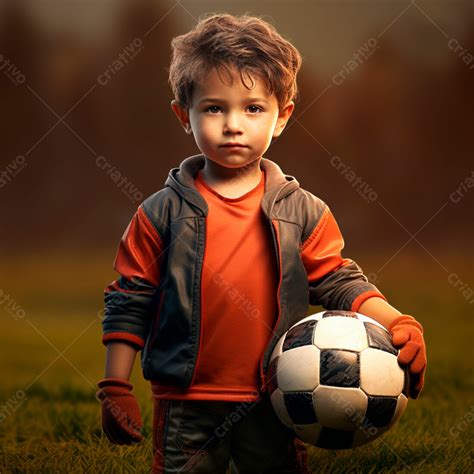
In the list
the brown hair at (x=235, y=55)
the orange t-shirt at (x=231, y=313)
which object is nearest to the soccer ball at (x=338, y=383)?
the orange t-shirt at (x=231, y=313)

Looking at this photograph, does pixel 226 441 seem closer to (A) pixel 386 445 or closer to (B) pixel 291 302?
(B) pixel 291 302

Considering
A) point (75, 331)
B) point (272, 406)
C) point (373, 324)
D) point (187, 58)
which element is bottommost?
point (75, 331)

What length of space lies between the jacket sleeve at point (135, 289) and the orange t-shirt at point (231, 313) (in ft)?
0.64

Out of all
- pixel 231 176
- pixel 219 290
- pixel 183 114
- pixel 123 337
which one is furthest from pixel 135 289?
pixel 183 114

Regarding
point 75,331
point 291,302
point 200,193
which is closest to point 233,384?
point 291,302

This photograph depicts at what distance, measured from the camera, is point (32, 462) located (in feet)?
12.0

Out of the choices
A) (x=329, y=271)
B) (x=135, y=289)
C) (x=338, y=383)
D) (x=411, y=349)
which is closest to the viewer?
(x=338, y=383)

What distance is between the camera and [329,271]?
319 centimetres

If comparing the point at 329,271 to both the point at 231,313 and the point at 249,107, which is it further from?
the point at 249,107

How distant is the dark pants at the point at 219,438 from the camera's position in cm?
301

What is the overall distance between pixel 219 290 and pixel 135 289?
0.32m

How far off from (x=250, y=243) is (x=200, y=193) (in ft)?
0.87

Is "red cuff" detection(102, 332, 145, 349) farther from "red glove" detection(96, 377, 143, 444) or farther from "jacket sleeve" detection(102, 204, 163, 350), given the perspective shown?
"red glove" detection(96, 377, 143, 444)

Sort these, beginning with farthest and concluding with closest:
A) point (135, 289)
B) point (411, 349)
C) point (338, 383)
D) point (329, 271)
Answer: point (329, 271) < point (135, 289) < point (411, 349) < point (338, 383)
